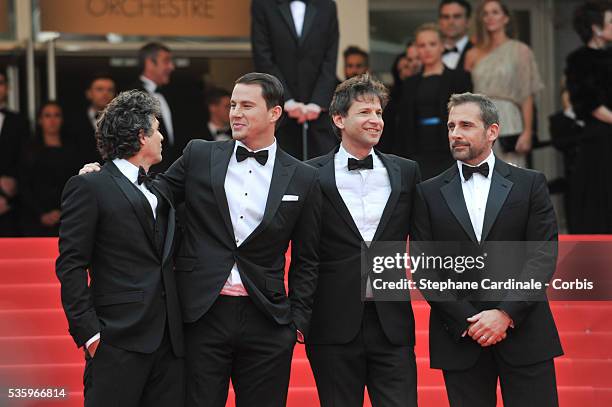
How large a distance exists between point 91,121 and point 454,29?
3.42 m

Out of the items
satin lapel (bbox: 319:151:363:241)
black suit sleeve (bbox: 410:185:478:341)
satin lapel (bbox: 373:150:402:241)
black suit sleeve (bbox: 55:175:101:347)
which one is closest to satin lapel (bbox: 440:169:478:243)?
black suit sleeve (bbox: 410:185:478:341)

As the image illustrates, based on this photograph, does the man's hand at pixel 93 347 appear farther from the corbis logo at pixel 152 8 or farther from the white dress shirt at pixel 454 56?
the corbis logo at pixel 152 8

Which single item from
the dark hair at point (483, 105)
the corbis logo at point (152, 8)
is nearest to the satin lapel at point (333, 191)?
the dark hair at point (483, 105)

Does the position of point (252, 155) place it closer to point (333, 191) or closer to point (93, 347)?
point (333, 191)

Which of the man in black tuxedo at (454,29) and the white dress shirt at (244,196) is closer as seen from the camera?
the white dress shirt at (244,196)

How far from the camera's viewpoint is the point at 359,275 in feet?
19.1

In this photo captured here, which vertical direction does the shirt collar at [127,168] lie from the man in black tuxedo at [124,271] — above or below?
above

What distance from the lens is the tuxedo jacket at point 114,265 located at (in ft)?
17.1

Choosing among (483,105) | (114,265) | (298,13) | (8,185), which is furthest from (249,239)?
(8,185)

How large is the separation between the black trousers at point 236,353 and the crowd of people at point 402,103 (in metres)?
3.45

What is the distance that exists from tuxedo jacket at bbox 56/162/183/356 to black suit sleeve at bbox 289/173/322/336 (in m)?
0.62

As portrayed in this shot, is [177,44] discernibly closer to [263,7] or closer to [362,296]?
[263,7]

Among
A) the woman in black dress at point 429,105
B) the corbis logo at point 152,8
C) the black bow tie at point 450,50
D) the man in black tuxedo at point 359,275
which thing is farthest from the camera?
the corbis logo at point 152,8

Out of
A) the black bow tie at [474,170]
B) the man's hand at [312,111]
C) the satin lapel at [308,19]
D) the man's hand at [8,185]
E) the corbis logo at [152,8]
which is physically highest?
the corbis logo at [152,8]
